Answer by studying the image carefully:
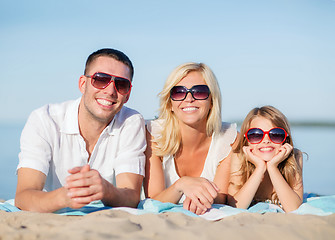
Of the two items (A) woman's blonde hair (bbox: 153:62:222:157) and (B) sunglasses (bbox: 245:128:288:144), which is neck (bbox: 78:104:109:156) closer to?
(A) woman's blonde hair (bbox: 153:62:222:157)

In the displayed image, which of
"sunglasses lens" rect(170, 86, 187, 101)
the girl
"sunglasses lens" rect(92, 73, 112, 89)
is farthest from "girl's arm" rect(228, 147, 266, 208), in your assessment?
"sunglasses lens" rect(92, 73, 112, 89)

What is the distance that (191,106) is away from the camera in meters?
4.41

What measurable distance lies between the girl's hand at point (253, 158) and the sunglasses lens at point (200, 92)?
2.46ft

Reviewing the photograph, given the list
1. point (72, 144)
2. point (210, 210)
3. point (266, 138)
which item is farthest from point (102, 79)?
point (266, 138)

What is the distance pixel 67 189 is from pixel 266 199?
2432mm

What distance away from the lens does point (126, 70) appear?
4180 millimetres

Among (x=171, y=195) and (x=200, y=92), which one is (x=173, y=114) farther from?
(x=171, y=195)

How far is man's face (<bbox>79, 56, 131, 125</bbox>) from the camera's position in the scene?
4027 millimetres

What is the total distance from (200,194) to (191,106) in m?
1.23

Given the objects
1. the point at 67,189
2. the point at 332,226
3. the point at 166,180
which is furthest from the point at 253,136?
the point at 67,189

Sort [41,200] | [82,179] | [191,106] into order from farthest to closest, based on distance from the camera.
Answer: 1. [191,106]
2. [41,200]
3. [82,179]

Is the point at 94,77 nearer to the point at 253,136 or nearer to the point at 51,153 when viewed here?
the point at 51,153

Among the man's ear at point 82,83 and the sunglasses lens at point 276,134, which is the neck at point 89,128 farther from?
the sunglasses lens at point 276,134

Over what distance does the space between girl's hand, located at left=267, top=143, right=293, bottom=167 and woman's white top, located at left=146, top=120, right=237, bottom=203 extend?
0.67 metres
